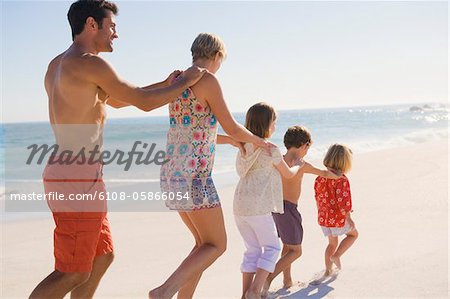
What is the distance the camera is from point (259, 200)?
3.96 meters

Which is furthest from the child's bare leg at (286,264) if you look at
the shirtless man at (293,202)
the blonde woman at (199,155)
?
the blonde woman at (199,155)

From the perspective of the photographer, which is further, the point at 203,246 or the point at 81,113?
the point at 203,246

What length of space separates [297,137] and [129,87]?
182 cm

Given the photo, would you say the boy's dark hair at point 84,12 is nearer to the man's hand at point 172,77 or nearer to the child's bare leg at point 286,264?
the man's hand at point 172,77

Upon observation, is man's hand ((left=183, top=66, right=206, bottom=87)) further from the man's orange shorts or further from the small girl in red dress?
the small girl in red dress

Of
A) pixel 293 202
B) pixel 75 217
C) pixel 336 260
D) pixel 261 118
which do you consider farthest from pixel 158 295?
pixel 336 260

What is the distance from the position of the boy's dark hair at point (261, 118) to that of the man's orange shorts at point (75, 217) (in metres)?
1.35

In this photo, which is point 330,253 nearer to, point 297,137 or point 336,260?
point 336,260

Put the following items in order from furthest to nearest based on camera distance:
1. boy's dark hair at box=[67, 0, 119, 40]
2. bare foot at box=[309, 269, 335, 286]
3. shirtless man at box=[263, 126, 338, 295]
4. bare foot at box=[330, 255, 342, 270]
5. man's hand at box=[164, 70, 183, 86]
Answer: bare foot at box=[330, 255, 342, 270] → bare foot at box=[309, 269, 335, 286] → shirtless man at box=[263, 126, 338, 295] → man's hand at box=[164, 70, 183, 86] → boy's dark hair at box=[67, 0, 119, 40]

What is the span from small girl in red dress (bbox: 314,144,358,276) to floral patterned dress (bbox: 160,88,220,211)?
5.44ft

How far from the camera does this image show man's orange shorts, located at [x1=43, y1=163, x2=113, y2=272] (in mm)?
2994

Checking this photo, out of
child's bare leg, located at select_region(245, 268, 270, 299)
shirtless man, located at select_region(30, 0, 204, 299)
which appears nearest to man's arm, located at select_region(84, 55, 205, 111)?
shirtless man, located at select_region(30, 0, 204, 299)

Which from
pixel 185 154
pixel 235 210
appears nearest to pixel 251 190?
pixel 235 210

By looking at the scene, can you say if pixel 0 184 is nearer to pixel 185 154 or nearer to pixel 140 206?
pixel 140 206
